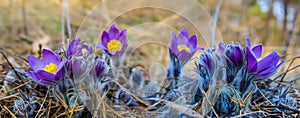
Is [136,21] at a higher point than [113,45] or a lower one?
higher

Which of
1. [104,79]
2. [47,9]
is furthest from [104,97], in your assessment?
[47,9]

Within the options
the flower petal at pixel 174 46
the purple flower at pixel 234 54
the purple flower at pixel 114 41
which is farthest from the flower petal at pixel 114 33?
the purple flower at pixel 234 54

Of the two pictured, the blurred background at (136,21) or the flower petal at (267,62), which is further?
the blurred background at (136,21)

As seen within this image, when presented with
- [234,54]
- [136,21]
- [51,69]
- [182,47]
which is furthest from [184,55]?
[136,21]

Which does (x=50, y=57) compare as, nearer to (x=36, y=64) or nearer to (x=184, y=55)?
(x=36, y=64)

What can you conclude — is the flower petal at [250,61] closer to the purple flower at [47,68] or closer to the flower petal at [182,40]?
the flower petal at [182,40]

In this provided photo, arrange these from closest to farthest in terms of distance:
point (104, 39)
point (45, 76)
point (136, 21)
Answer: point (45, 76), point (104, 39), point (136, 21)

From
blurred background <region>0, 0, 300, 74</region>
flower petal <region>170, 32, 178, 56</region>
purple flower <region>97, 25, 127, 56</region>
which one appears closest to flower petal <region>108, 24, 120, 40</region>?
purple flower <region>97, 25, 127, 56</region>

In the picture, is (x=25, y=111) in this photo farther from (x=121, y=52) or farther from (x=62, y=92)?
(x=121, y=52)
